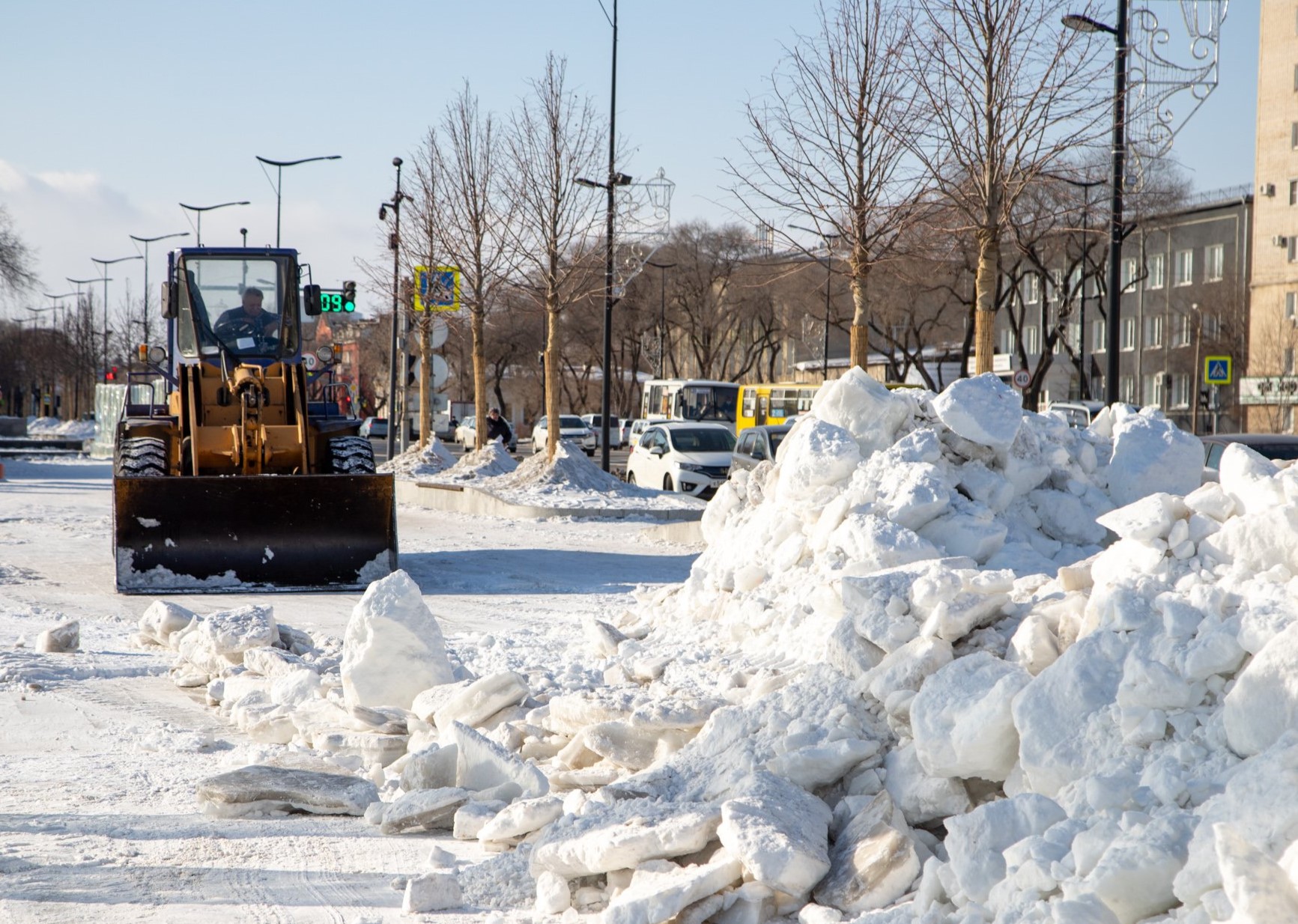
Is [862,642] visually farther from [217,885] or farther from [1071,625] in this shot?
[217,885]

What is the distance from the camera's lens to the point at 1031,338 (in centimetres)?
6906

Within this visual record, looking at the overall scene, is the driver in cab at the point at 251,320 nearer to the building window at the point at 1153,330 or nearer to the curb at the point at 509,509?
the curb at the point at 509,509

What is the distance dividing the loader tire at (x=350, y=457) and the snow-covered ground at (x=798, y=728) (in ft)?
13.6

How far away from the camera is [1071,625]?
537 centimetres

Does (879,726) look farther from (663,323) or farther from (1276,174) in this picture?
(663,323)

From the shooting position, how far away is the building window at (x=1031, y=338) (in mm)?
68250

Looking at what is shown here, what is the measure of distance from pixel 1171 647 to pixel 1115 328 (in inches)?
538

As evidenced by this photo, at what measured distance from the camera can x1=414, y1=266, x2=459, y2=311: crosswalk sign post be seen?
29.1 meters

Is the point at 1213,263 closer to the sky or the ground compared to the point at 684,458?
closer to the sky

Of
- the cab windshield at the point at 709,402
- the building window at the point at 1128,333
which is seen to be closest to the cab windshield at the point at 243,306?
the cab windshield at the point at 709,402

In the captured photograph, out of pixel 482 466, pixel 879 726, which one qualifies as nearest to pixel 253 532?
pixel 879 726

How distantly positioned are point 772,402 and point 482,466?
15.0 metres

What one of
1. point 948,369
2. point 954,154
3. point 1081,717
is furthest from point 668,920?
point 948,369

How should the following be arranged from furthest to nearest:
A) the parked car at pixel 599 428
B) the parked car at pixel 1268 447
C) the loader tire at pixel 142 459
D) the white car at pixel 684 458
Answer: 1. the parked car at pixel 599 428
2. the white car at pixel 684 458
3. the parked car at pixel 1268 447
4. the loader tire at pixel 142 459
